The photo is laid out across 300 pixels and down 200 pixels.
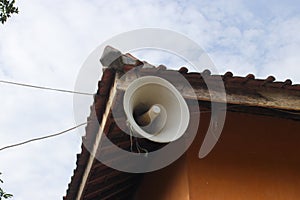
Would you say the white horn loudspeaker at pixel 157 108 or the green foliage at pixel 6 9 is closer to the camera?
the white horn loudspeaker at pixel 157 108

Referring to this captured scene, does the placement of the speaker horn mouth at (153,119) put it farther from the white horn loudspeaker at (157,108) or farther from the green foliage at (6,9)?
the green foliage at (6,9)

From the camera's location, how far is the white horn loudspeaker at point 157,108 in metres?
3.32

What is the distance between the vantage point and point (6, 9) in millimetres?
4691

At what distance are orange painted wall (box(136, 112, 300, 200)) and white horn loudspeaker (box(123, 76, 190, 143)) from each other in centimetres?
77

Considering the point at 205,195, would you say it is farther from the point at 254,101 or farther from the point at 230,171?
the point at 254,101

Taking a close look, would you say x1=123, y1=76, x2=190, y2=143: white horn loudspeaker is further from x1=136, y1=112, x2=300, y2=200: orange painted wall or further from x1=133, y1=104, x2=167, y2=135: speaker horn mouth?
x1=136, y1=112, x2=300, y2=200: orange painted wall

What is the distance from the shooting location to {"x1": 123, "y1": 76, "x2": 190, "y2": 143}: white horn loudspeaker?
3.32m

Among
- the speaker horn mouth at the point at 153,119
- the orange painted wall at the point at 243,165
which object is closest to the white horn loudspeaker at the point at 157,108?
the speaker horn mouth at the point at 153,119

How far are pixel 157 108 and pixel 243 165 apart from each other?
1.26 m

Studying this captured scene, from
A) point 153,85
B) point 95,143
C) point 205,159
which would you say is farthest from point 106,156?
point 153,85

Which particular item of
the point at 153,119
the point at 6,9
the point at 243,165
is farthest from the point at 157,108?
the point at 6,9

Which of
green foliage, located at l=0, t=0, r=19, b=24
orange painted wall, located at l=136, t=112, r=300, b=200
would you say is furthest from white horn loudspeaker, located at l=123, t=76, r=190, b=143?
green foliage, located at l=0, t=0, r=19, b=24

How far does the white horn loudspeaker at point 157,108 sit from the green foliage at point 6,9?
205cm

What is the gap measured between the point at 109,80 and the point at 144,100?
311mm
